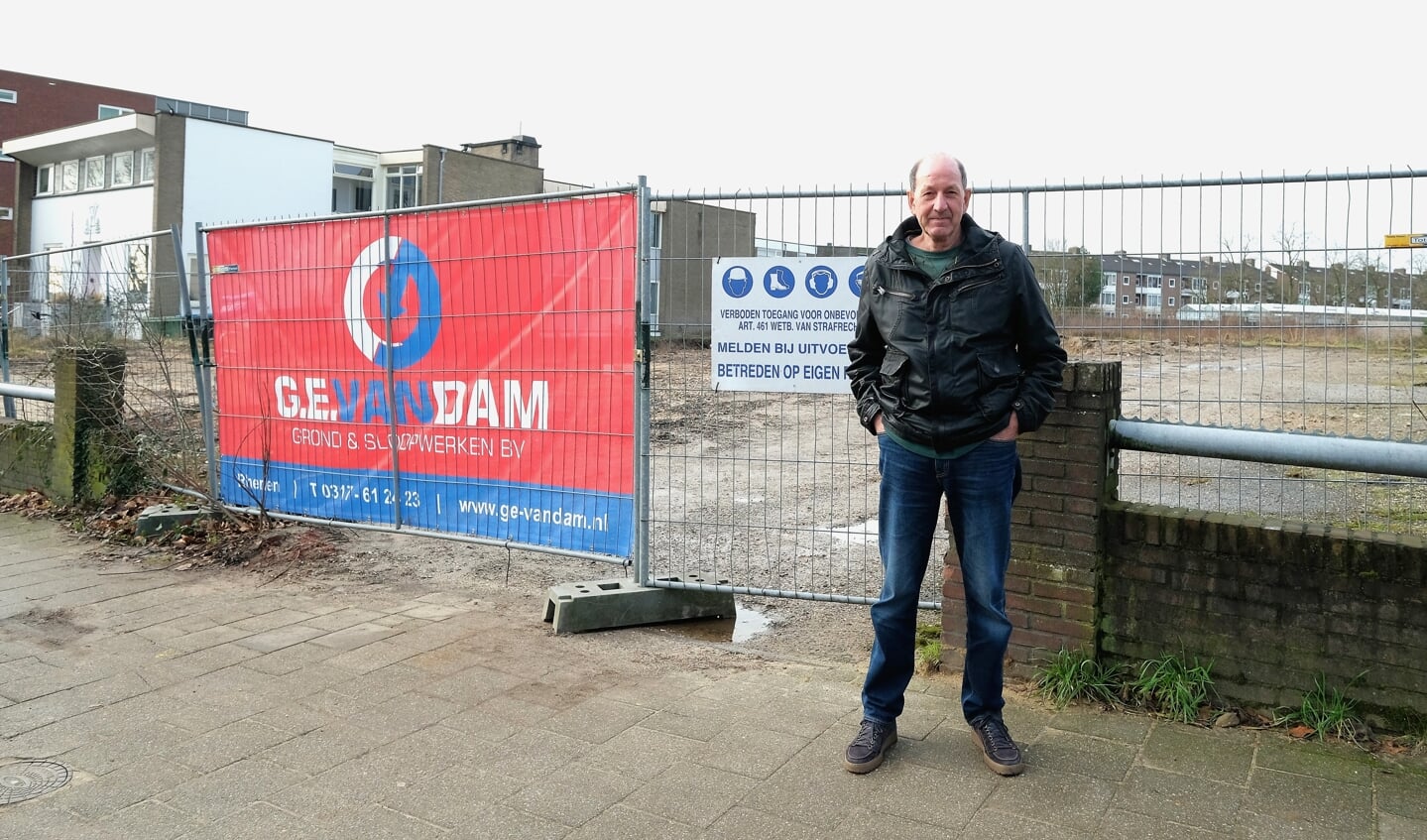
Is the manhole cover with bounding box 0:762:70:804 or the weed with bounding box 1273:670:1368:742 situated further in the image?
the weed with bounding box 1273:670:1368:742

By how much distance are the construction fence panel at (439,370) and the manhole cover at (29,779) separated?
8.76 ft

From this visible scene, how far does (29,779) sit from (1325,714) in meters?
4.58

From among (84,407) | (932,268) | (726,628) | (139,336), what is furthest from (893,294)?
(84,407)

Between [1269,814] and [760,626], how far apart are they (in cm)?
288

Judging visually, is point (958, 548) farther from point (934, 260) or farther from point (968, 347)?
point (934, 260)

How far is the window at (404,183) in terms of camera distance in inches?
2046

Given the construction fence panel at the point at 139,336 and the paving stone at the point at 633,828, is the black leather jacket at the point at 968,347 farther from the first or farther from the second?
the construction fence panel at the point at 139,336

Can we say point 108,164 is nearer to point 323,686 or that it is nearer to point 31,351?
point 31,351

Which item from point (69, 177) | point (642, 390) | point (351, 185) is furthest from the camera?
point (351, 185)

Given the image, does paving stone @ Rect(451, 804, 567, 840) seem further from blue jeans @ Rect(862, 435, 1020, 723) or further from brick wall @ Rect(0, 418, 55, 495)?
brick wall @ Rect(0, 418, 55, 495)

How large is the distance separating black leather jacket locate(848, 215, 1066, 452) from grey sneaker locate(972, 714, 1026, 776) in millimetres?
996

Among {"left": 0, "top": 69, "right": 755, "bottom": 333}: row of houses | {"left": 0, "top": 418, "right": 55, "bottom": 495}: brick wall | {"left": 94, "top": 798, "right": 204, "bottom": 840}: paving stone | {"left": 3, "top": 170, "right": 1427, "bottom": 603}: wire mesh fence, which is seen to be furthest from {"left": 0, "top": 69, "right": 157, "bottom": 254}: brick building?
{"left": 94, "top": 798, "right": 204, "bottom": 840}: paving stone

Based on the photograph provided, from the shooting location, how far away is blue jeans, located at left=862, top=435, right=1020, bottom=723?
3.64m

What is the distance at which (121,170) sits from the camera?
45031mm
